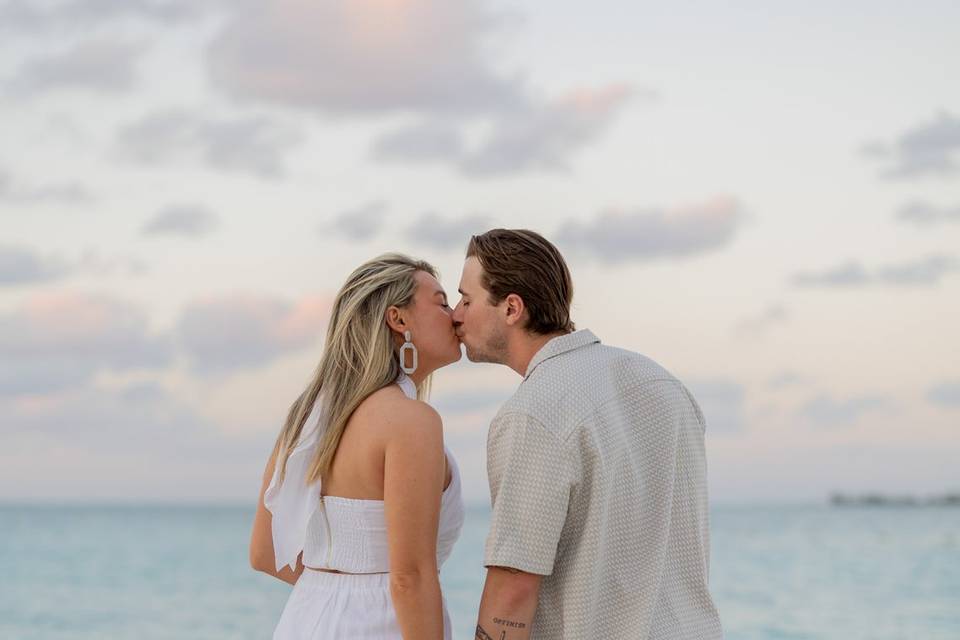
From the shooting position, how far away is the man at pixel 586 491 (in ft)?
8.83

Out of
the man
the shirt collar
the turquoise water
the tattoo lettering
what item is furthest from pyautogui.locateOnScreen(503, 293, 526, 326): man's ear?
the turquoise water

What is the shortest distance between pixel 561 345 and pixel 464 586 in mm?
21380

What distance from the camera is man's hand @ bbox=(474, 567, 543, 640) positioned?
2.69m

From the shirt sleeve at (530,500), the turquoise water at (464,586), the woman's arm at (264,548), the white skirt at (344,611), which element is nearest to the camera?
the shirt sleeve at (530,500)

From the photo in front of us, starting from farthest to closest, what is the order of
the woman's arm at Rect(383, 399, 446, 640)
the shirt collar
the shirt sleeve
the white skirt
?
the white skirt
the woman's arm at Rect(383, 399, 446, 640)
the shirt collar
the shirt sleeve

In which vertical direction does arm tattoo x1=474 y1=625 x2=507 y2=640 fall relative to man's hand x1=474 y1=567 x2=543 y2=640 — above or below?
below

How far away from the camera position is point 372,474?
3.18 m

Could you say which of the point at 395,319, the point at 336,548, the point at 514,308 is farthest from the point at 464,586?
the point at 514,308

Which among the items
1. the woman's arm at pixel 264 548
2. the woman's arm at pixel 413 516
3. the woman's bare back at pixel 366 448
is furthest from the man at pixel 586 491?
the woman's arm at pixel 264 548

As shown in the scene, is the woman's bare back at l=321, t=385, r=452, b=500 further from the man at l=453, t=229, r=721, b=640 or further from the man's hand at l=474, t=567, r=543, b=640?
the man's hand at l=474, t=567, r=543, b=640

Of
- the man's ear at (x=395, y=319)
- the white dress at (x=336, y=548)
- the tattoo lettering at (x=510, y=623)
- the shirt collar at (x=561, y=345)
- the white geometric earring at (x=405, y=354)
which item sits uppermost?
the man's ear at (x=395, y=319)

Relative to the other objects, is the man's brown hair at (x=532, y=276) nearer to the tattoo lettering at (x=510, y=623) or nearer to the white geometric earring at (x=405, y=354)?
the white geometric earring at (x=405, y=354)

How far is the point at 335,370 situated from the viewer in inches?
129

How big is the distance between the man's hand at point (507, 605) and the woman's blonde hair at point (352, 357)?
2.37 ft
